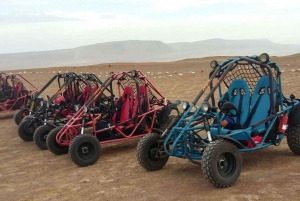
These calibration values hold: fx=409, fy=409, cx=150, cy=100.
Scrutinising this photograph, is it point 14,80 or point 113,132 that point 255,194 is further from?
point 14,80

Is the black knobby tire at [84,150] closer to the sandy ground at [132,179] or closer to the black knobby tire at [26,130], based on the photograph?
the sandy ground at [132,179]

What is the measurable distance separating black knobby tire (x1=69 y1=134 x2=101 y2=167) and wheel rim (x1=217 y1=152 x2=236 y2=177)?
8.09ft

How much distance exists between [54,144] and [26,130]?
1825mm

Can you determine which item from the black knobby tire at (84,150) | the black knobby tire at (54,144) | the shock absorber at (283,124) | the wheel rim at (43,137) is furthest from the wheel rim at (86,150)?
the shock absorber at (283,124)

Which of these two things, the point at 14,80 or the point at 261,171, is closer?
the point at 261,171

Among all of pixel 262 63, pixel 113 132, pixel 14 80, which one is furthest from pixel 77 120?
pixel 14 80

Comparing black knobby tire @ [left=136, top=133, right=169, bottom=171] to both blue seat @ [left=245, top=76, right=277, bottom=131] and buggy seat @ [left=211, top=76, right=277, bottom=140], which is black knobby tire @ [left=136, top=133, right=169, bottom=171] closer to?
buggy seat @ [left=211, top=76, right=277, bottom=140]

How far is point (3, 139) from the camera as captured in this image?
984 cm

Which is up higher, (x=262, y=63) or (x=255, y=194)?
(x=262, y=63)

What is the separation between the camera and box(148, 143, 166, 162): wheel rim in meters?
5.62

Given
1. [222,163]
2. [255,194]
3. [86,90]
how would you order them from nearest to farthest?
[255,194] < [222,163] < [86,90]

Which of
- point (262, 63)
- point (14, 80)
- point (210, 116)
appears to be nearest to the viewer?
point (210, 116)

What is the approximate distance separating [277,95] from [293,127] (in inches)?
23.3

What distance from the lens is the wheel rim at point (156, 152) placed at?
221 inches
